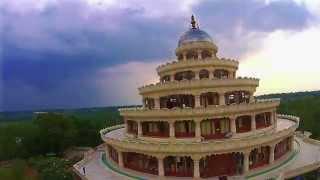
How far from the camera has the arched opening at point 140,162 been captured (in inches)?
1633

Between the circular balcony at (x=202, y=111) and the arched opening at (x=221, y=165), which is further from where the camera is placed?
the circular balcony at (x=202, y=111)

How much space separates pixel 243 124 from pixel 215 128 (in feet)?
12.4

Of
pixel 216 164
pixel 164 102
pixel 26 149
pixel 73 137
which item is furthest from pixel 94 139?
pixel 216 164

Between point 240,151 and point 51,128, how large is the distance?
40649 millimetres

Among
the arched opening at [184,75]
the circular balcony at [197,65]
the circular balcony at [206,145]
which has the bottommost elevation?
the circular balcony at [206,145]

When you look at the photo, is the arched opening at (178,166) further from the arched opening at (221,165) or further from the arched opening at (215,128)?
the arched opening at (215,128)

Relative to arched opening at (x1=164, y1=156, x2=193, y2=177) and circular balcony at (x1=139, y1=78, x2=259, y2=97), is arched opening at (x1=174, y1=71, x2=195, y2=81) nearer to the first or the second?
circular balcony at (x1=139, y1=78, x2=259, y2=97)

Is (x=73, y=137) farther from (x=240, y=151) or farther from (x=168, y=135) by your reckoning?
A: (x=240, y=151)

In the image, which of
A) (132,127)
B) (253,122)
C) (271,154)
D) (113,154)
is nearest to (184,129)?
(253,122)

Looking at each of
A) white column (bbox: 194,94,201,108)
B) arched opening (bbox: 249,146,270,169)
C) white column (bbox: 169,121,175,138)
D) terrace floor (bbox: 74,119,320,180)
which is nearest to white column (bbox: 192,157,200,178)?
terrace floor (bbox: 74,119,320,180)

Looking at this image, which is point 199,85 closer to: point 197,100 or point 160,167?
point 197,100

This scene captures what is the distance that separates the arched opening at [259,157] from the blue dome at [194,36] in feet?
47.8

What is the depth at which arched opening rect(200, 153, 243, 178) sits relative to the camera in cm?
3912

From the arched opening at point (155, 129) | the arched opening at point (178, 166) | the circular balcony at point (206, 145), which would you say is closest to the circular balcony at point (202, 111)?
the arched opening at point (155, 129)
